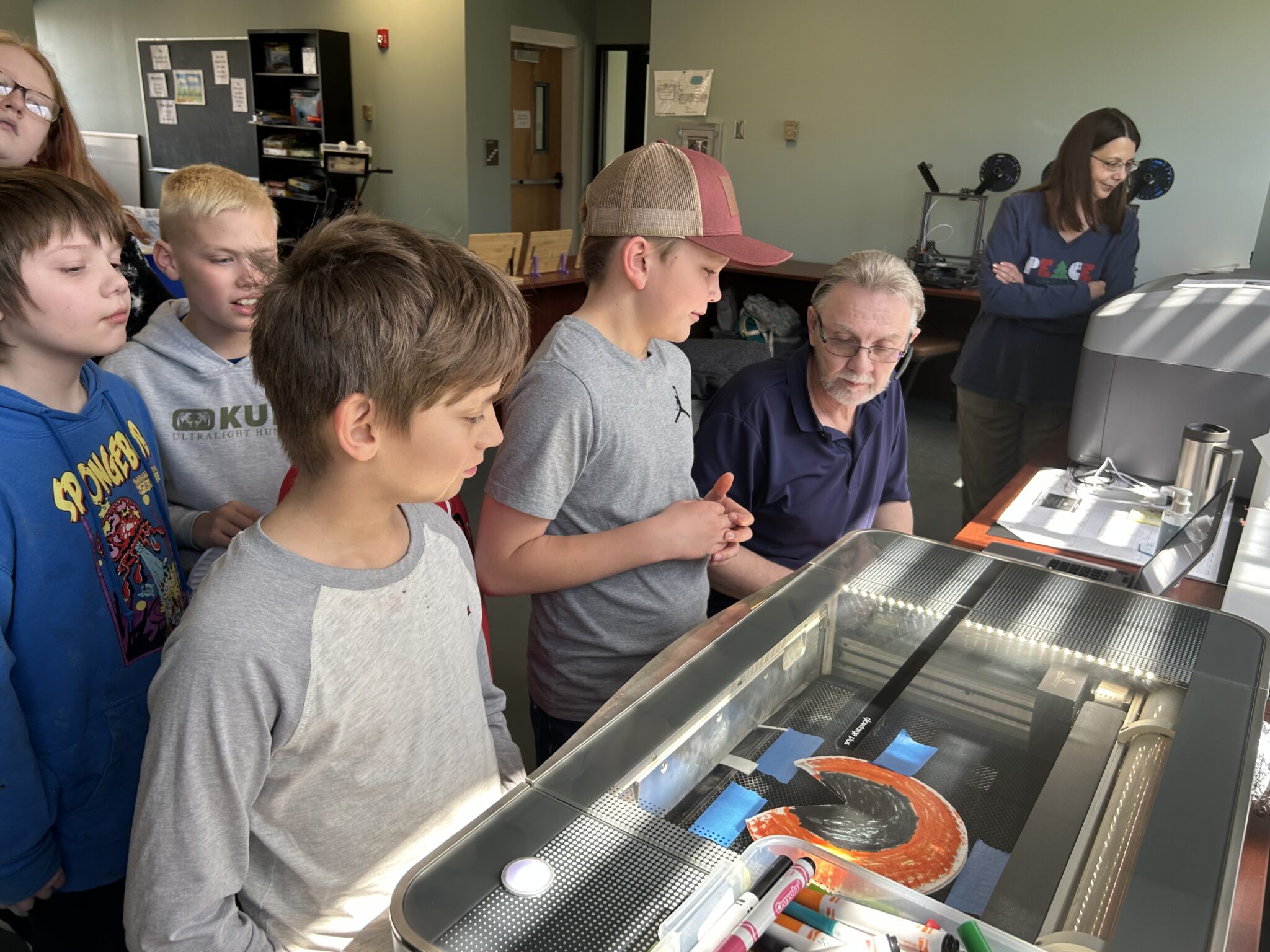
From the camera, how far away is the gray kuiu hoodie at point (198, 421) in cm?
141

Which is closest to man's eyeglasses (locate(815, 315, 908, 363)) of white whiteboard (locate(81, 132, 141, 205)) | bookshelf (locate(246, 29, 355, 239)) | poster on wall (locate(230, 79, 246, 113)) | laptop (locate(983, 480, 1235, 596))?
laptop (locate(983, 480, 1235, 596))

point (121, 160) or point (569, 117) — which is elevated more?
point (569, 117)

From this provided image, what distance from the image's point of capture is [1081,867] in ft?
2.42

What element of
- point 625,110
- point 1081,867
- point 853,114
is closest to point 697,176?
point 1081,867

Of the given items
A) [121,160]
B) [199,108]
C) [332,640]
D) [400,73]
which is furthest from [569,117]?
[332,640]

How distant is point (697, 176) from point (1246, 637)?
902 mm

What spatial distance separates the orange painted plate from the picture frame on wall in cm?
583

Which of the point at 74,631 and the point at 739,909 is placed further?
the point at 74,631

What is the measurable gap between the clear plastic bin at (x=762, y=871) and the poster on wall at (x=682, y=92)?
620 cm

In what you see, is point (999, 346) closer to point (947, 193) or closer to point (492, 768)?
point (492, 768)

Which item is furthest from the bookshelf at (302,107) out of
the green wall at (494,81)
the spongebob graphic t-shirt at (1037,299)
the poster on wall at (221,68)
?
the spongebob graphic t-shirt at (1037,299)

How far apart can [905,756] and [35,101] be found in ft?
5.99

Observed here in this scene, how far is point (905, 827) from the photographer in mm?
781

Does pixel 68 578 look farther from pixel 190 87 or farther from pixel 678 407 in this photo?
pixel 190 87
